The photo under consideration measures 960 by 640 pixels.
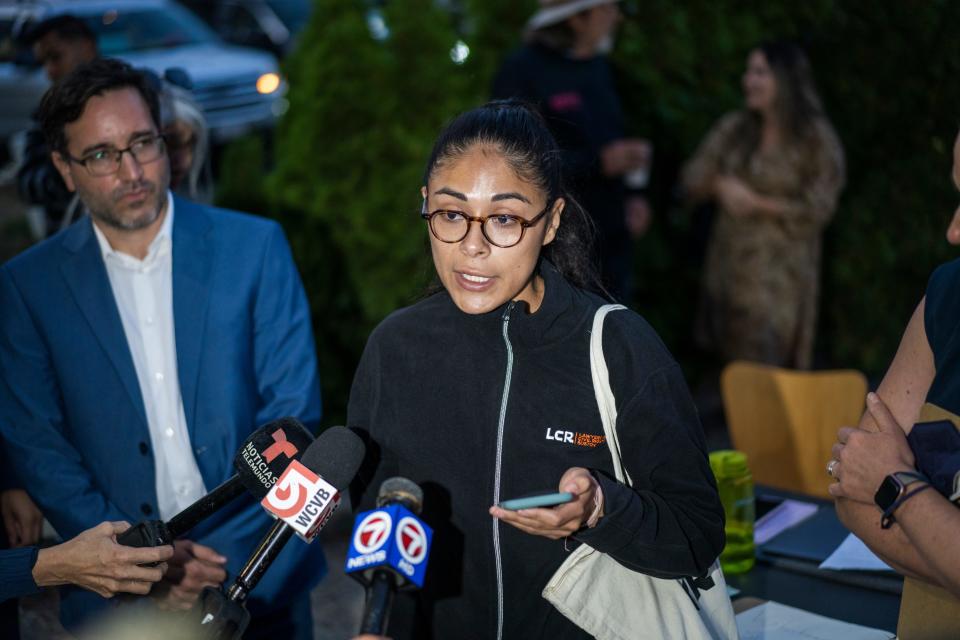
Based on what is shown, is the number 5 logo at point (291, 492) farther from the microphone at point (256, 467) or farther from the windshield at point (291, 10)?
the windshield at point (291, 10)

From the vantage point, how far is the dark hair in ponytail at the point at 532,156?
2.22 m

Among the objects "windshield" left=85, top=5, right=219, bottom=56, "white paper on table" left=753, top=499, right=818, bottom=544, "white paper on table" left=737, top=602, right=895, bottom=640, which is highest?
"windshield" left=85, top=5, right=219, bottom=56

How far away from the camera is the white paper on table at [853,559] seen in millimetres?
2797

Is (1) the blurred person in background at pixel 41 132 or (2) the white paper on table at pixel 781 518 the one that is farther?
(1) the blurred person in background at pixel 41 132

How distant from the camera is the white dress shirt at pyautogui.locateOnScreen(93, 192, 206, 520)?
281 centimetres

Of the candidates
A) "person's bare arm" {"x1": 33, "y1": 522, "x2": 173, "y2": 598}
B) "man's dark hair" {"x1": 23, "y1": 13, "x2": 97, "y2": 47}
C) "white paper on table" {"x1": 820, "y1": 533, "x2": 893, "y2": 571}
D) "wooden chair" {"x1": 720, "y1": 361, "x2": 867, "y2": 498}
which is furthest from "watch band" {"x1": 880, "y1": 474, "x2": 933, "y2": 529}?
"man's dark hair" {"x1": 23, "y1": 13, "x2": 97, "y2": 47}

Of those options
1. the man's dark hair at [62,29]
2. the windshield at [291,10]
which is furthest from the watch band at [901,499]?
the windshield at [291,10]

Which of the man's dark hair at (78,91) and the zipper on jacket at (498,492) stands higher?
the man's dark hair at (78,91)

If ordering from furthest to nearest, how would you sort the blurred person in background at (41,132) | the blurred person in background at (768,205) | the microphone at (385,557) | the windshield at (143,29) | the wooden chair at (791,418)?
the windshield at (143,29) → the blurred person in background at (768,205) → the wooden chair at (791,418) → the blurred person in background at (41,132) → the microphone at (385,557)

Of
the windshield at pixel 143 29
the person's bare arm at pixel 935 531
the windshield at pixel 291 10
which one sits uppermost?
the windshield at pixel 291 10

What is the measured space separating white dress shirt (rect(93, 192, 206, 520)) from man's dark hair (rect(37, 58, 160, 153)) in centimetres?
28

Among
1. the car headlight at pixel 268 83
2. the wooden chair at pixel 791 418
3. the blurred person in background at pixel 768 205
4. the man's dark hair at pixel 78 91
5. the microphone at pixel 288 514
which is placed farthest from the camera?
the car headlight at pixel 268 83

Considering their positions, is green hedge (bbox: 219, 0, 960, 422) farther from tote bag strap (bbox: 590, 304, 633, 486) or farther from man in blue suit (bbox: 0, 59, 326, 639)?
tote bag strap (bbox: 590, 304, 633, 486)

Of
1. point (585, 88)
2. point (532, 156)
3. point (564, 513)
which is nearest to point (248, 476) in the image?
point (564, 513)
